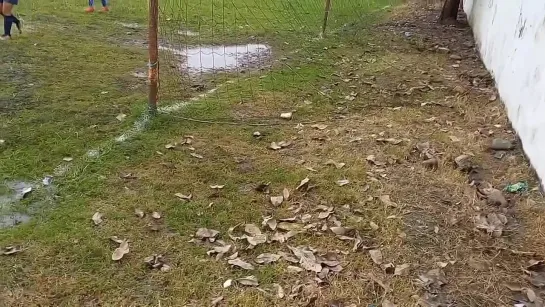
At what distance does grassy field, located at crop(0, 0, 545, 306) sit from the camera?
9.25 feet

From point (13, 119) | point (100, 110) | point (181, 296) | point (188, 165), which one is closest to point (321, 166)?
point (188, 165)

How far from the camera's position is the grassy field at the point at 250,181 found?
2.82 metres

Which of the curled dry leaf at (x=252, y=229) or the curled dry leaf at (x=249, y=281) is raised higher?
the curled dry leaf at (x=252, y=229)

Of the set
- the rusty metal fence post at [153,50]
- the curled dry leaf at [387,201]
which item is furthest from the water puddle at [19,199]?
the curled dry leaf at [387,201]

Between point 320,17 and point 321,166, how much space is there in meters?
6.12

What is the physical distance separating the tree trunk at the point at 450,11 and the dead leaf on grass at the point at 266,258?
23.5ft

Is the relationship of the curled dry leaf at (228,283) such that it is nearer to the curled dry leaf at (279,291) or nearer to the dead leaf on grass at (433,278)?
the curled dry leaf at (279,291)

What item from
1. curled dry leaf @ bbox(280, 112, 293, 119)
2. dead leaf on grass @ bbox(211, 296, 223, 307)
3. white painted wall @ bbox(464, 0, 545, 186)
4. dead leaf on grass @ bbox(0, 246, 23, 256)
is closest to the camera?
dead leaf on grass @ bbox(211, 296, 223, 307)

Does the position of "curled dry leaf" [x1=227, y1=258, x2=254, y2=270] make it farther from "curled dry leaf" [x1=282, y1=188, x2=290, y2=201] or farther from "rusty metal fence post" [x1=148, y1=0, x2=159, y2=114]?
"rusty metal fence post" [x1=148, y1=0, x2=159, y2=114]

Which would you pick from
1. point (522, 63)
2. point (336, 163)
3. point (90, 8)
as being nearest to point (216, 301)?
point (336, 163)

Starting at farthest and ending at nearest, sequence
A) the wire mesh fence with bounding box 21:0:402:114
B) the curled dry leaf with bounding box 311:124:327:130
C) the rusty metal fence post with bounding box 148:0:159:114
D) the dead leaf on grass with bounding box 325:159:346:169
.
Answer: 1. the wire mesh fence with bounding box 21:0:402:114
2. the curled dry leaf with bounding box 311:124:327:130
3. the rusty metal fence post with bounding box 148:0:159:114
4. the dead leaf on grass with bounding box 325:159:346:169

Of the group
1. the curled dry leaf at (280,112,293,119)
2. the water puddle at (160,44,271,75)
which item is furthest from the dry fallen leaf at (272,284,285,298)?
the water puddle at (160,44,271,75)

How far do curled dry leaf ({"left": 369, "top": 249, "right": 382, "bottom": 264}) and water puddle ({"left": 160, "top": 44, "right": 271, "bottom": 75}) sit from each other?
3779 mm

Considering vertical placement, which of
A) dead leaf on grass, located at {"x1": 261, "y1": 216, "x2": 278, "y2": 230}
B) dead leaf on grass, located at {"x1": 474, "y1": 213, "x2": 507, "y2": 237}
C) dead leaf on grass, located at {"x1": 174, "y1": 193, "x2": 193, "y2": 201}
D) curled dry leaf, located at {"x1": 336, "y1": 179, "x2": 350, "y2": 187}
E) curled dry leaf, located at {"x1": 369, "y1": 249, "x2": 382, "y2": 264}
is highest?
curled dry leaf, located at {"x1": 336, "y1": 179, "x2": 350, "y2": 187}
